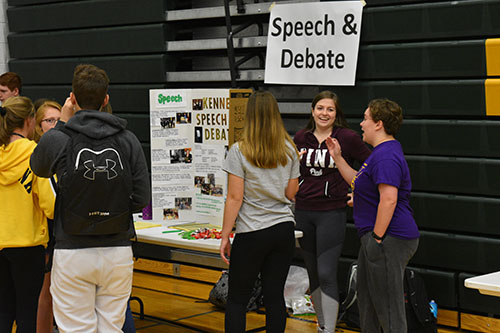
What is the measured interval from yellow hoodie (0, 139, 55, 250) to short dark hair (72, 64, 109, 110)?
62 cm

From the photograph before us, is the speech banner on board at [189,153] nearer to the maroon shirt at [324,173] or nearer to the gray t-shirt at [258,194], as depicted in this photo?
the maroon shirt at [324,173]

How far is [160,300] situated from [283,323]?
2.17 m

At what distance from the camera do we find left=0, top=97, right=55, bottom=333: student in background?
11.1 ft

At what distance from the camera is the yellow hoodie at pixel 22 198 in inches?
133

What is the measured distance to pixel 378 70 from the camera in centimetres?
477

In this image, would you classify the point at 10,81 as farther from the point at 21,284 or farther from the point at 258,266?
the point at 258,266

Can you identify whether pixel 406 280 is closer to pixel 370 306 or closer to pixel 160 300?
pixel 370 306

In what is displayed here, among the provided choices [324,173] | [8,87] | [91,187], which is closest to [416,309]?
[324,173]

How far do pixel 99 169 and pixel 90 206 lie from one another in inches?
6.1

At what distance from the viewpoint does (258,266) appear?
347 cm

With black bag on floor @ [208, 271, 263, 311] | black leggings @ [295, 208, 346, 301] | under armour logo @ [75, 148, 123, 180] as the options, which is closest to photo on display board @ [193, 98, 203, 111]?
black leggings @ [295, 208, 346, 301]

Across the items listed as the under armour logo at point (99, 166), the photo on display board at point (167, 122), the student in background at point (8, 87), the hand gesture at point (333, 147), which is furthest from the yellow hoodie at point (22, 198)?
the student in background at point (8, 87)

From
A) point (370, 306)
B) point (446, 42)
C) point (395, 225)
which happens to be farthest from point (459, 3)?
point (370, 306)

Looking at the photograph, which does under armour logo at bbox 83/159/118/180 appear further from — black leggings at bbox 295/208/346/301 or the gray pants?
black leggings at bbox 295/208/346/301
